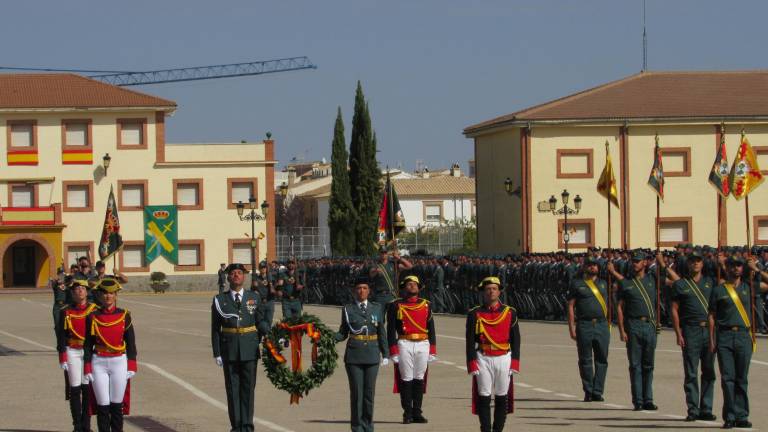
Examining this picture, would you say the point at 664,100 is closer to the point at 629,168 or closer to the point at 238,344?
the point at 629,168

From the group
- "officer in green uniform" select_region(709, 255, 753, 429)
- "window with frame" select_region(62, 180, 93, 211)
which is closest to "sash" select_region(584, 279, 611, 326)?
"officer in green uniform" select_region(709, 255, 753, 429)

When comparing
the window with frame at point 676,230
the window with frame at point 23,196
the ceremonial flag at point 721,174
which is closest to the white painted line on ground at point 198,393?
the ceremonial flag at point 721,174

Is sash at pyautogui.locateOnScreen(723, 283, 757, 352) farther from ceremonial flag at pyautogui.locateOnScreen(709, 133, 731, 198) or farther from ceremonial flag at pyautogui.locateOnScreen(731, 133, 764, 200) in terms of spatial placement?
ceremonial flag at pyautogui.locateOnScreen(731, 133, 764, 200)

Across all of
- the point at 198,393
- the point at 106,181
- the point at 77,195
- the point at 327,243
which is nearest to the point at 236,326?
the point at 198,393

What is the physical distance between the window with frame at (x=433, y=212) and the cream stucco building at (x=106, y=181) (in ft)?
159

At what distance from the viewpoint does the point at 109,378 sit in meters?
14.3

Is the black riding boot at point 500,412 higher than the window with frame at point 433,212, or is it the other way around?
the window with frame at point 433,212

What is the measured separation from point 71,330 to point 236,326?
1.85 metres

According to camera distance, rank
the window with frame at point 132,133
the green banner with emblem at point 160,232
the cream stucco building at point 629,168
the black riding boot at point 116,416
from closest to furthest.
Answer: the black riding boot at point 116,416, the cream stucco building at point 629,168, the green banner with emblem at point 160,232, the window with frame at point 132,133

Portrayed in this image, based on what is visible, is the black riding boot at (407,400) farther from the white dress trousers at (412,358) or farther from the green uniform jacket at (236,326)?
the green uniform jacket at (236,326)

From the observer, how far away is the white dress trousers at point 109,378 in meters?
14.2

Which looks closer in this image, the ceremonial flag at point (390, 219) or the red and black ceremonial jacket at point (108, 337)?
the red and black ceremonial jacket at point (108, 337)

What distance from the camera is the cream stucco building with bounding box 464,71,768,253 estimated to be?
63.0 metres

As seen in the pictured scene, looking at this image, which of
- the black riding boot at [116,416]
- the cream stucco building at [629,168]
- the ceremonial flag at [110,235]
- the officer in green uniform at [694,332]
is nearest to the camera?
the black riding boot at [116,416]
